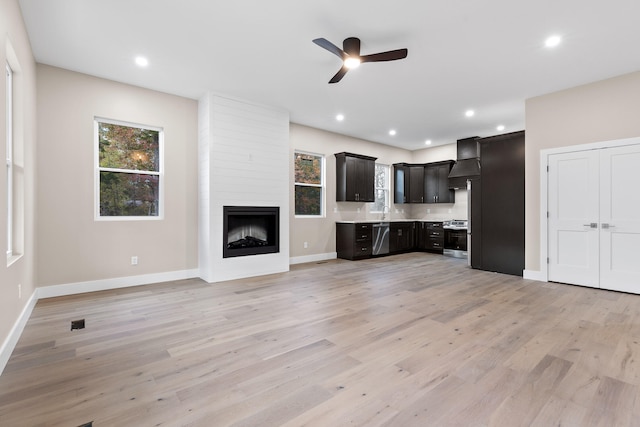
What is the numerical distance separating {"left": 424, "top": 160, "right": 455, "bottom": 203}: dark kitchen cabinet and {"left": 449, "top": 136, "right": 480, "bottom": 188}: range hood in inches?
12.8

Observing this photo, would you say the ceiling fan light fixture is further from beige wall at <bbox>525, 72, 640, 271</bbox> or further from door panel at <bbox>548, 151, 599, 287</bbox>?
→ door panel at <bbox>548, 151, 599, 287</bbox>

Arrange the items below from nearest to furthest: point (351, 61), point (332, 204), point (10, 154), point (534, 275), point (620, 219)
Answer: point (10, 154) → point (351, 61) → point (620, 219) → point (534, 275) → point (332, 204)

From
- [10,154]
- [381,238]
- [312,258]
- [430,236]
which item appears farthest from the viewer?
[430,236]

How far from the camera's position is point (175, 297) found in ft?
12.9

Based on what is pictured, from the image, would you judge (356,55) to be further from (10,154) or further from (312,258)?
(312,258)

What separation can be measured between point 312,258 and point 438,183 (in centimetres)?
415

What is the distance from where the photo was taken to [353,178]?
23.9ft

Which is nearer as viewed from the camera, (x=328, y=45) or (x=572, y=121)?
(x=328, y=45)

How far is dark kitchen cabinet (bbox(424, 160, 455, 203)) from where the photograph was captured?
8258 millimetres

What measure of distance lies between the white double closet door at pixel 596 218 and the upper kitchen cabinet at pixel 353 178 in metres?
3.70

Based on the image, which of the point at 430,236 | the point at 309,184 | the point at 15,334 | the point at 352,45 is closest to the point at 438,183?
the point at 430,236

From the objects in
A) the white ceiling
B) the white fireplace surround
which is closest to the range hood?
the white ceiling

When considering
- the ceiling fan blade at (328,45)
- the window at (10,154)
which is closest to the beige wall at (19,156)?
the window at (10,154)

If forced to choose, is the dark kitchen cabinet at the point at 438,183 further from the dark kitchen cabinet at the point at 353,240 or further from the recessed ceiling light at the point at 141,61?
the recessed ceiling light at the point at 141,61
